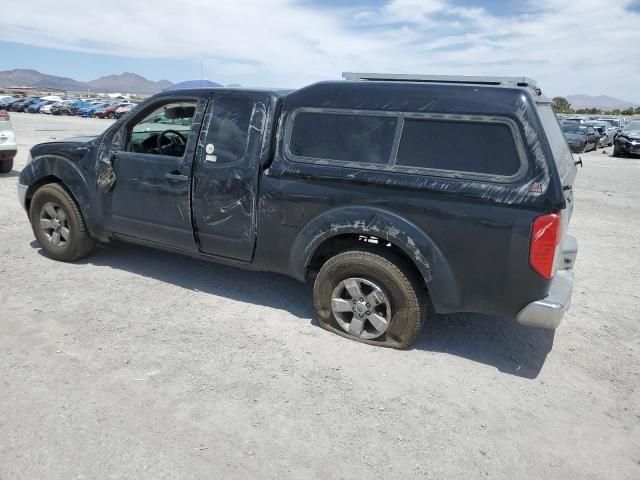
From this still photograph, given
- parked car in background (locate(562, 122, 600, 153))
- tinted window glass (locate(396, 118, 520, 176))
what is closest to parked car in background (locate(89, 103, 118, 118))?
parked car in background (locate(562, 122, 600, 153))

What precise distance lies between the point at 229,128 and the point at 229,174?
405 millimetres

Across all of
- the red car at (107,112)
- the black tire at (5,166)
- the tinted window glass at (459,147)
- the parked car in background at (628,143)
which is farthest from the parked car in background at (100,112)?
the tinted window glass at (459,147)

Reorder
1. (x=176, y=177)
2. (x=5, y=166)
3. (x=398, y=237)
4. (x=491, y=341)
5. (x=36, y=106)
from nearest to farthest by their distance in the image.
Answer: (x=398, y=237) → (x=491, y=341) → (x=176, y=177) → (x=5, y=166) → (x=36, y=106)

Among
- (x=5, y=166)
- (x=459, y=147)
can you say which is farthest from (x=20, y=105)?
(x=459, y=147)

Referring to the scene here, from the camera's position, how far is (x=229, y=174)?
13.4 ft

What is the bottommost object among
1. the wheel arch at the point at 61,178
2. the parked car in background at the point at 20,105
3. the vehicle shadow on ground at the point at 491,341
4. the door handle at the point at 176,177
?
the parked car in background at the point at 20,105

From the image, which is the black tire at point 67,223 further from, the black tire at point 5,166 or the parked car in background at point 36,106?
the parked car in background at point 36,106

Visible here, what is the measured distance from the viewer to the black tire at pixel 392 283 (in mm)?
3576

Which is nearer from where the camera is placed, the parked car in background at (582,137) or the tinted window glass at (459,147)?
the tinted window glass at (459,147)

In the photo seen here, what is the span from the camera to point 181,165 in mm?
4324

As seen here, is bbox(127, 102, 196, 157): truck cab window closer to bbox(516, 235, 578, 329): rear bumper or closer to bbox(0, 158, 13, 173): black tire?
bbox(516, 235, 578, 329): rear bumper

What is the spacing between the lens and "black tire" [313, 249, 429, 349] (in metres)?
3.58

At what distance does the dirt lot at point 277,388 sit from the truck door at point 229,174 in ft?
2.17

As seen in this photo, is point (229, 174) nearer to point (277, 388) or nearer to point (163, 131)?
point (163, 131)
